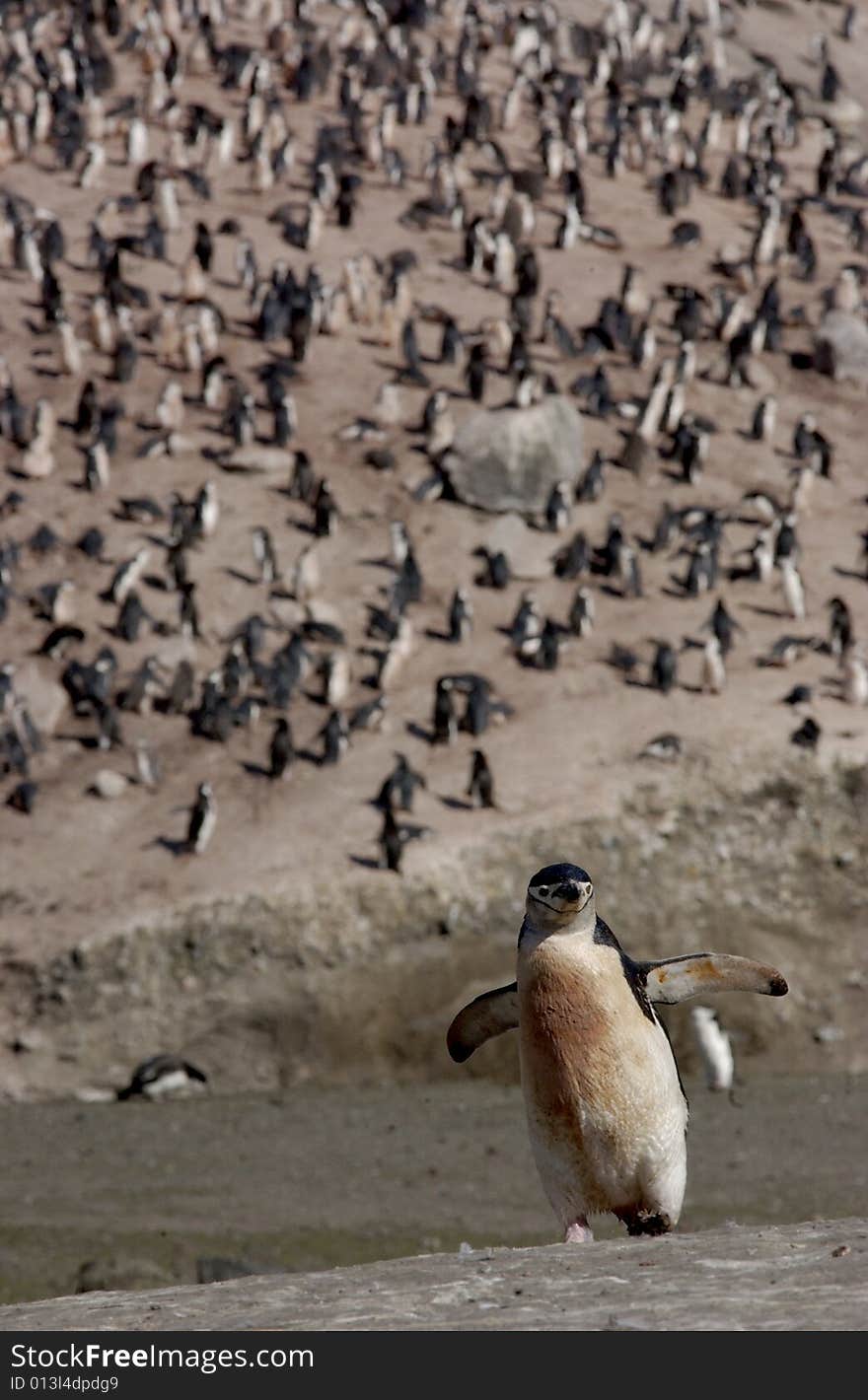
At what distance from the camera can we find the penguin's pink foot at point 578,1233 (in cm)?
660

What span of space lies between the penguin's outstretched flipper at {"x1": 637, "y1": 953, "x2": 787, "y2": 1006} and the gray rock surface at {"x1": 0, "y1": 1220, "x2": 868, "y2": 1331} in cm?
88

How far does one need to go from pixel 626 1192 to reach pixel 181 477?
22.3 metres

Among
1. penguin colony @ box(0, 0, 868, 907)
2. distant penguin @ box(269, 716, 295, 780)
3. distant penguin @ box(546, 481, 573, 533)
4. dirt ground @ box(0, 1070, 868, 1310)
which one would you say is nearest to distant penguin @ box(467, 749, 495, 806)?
penguin colony @ box(0, 0, 868, 907)

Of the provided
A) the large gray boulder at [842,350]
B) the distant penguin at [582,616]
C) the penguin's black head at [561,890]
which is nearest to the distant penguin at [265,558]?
the distant penguin at [582,616]

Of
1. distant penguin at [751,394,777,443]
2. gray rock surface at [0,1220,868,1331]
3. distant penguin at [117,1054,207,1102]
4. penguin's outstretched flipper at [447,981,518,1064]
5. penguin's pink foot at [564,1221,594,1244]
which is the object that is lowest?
distant penguin at [117,1054,207,1102]

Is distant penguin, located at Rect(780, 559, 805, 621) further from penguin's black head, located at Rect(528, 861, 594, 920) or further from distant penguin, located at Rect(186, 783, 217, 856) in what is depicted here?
penguin's black head, located at Rect(528, 861, 594, 920)

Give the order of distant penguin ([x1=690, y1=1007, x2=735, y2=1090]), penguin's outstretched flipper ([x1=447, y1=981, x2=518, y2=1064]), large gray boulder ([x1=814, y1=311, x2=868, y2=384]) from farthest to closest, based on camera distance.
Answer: large gray boulder ([x1=814, y1=311, x2=868, y2=384]) < distant penguin ([x1=690, y1=1007, x2=735, y2=1090]) < penguin's outstretched flipper ([x1=447, y1=981, x2=518, y2=1064])

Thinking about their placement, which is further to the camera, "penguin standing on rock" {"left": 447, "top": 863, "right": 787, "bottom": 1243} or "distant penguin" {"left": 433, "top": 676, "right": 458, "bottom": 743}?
"distant penguin" {"left": 433, "top": 676, "right": 458, "bottom": 743}

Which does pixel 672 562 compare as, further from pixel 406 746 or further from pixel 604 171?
pixel 604 171

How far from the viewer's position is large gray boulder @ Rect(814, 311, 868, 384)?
1259 inches

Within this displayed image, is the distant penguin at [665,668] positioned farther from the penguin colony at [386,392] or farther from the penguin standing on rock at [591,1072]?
the penguin standing on rock at [591,1072]

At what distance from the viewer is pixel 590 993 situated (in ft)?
21.4

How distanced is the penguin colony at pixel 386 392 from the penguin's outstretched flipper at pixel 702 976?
44.2 feet
